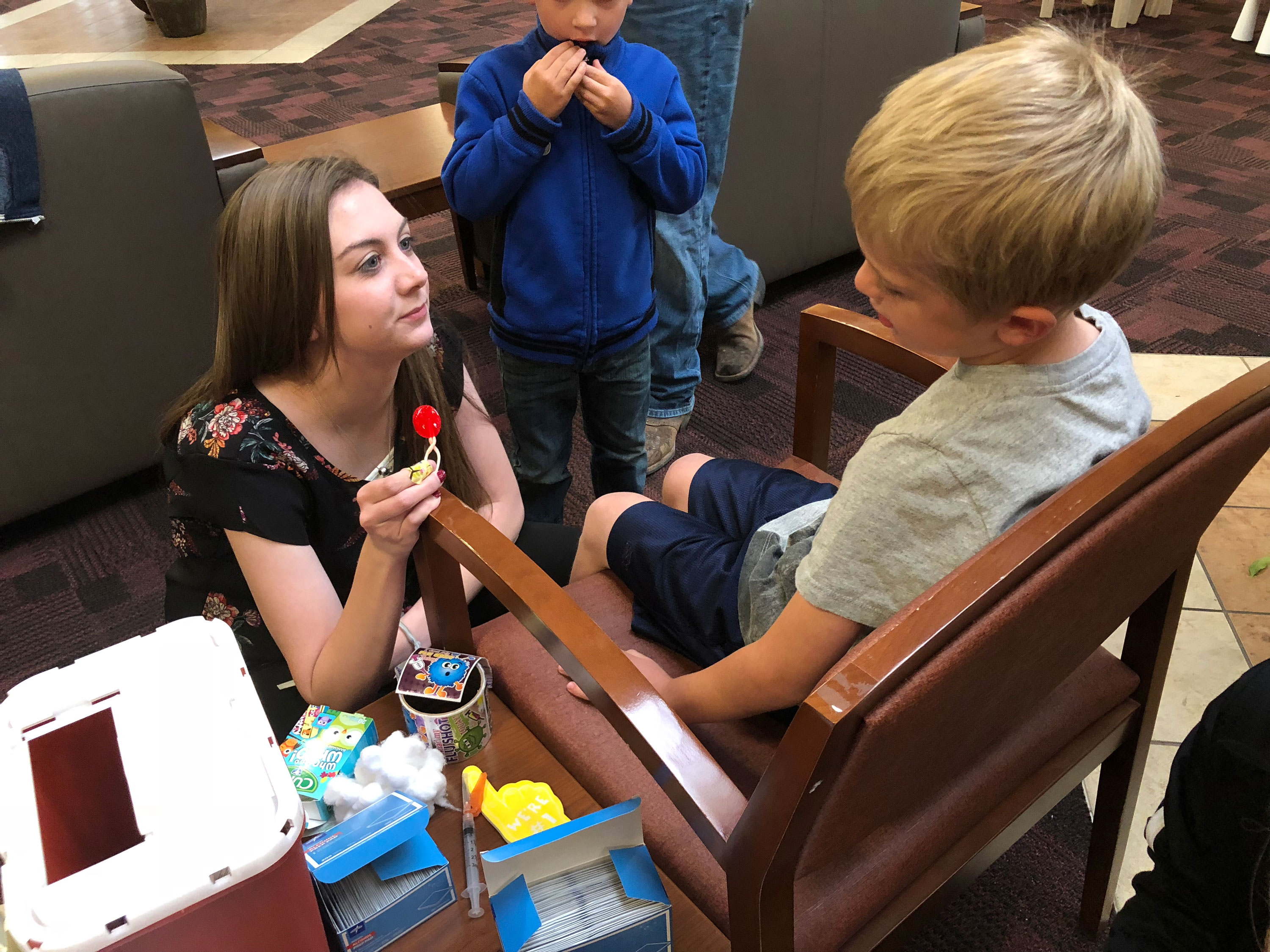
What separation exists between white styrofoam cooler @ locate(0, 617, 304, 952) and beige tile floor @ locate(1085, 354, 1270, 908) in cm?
123

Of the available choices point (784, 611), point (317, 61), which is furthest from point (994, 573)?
point (317, 61)

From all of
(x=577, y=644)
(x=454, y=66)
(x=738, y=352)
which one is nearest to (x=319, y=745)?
(x=577, y=644)

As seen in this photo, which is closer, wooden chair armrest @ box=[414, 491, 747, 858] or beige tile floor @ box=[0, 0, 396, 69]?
wooden chair armrest @ box=[414, 491, 747, 858]

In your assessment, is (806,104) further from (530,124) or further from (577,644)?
(577,644)

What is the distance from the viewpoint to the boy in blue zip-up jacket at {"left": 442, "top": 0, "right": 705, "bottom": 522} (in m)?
1.37

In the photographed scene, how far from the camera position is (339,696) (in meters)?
1.09

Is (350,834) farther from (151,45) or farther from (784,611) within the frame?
(151,45)

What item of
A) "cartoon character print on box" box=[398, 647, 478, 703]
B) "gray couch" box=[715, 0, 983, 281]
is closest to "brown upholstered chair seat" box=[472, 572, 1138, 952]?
"cartoon character print on box" box=[398, 647, 478, 703]

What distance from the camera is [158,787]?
0.60 m

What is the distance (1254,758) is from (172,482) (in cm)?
114

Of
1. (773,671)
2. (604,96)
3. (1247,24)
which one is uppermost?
(604,96)

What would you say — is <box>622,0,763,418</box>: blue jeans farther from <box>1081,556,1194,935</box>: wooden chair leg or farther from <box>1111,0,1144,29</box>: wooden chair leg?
<box>1111,0,1144,29</box>: wooden chair leg

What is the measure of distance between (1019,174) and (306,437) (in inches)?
33.5

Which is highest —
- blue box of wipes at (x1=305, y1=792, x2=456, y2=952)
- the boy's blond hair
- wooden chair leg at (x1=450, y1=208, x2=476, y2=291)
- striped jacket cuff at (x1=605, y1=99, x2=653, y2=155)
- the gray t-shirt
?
the boy's blond hair
